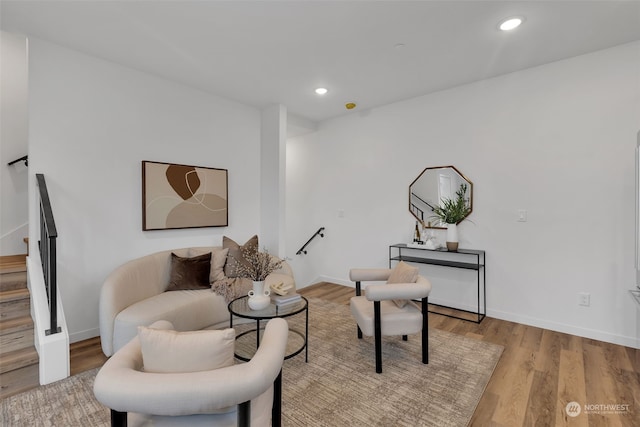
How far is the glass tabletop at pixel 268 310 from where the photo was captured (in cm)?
226

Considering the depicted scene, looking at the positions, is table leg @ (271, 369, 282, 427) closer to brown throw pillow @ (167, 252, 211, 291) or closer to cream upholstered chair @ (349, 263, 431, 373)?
cream upholstered chair @ (349, 263, 431, 373)

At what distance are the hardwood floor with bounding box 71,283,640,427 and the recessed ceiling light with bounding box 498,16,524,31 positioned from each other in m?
2.73

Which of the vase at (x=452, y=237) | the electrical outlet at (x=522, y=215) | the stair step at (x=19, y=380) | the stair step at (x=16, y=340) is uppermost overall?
the electrical outlet at (x=522, y=215)

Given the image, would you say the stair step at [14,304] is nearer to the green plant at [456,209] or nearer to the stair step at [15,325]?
the stair step at [15,325]

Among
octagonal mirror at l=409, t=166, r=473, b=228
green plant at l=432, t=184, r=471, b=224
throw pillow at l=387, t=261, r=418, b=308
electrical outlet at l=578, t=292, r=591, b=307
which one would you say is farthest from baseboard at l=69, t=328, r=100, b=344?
electrical outlet at l=578, t=292, r=591, b=307

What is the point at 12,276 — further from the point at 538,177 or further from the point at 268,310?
the point at 538,177

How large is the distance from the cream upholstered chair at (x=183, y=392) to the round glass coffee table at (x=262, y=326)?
881 mm

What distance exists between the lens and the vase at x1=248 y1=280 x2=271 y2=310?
7.80 feet

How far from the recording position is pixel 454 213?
3518mm

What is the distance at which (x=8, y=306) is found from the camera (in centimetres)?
243

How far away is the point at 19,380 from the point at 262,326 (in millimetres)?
1847

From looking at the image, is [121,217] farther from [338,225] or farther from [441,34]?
Answer: [441,34]


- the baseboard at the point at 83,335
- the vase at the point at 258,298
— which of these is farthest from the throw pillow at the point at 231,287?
the baseboard at the point at 83,335
